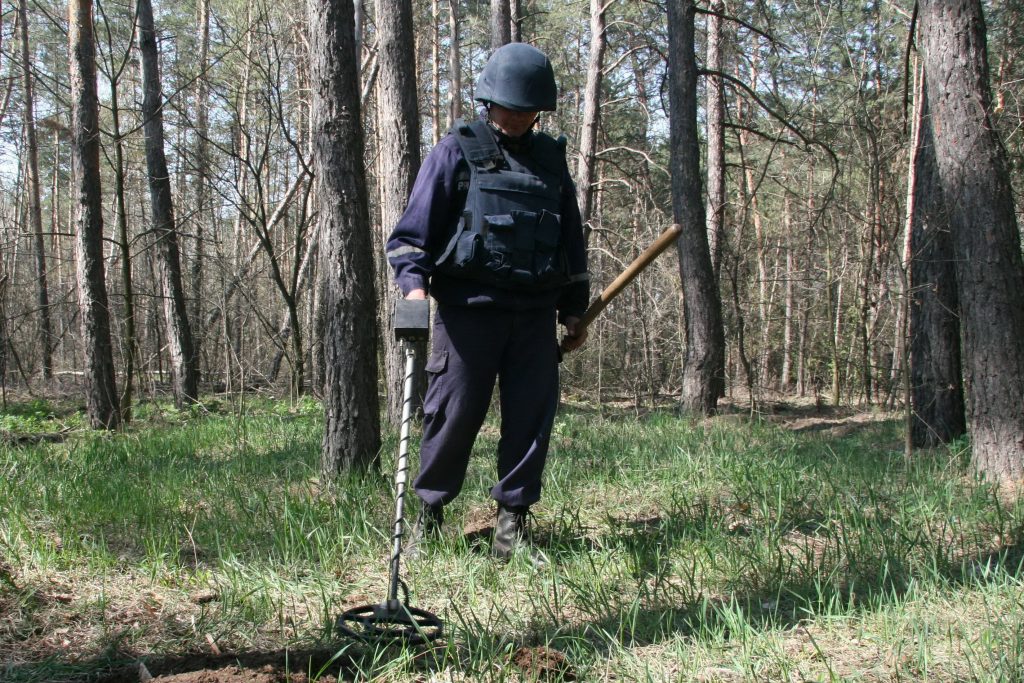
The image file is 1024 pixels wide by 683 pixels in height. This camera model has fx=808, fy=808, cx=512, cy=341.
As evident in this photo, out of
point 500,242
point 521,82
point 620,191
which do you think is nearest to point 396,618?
point 500,242

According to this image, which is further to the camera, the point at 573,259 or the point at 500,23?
the point at 500,23

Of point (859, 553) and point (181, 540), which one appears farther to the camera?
point (181, 540)

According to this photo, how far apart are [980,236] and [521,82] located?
10.9 ft

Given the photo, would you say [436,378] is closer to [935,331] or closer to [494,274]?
[494,274]

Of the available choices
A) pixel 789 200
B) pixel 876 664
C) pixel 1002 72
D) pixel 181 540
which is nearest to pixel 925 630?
pixel 876 664

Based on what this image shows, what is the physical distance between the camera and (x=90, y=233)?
8.68 m

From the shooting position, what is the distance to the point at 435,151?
362cm

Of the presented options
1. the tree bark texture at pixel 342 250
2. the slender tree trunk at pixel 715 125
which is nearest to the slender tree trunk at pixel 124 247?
the tree bark texture at pixel 342 250

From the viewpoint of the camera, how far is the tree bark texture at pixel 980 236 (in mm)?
4895

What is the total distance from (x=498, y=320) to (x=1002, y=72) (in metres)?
10.0

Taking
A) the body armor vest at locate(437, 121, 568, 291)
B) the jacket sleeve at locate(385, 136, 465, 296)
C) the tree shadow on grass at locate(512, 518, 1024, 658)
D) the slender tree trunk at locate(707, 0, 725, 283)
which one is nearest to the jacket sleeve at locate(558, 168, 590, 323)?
the body armor vest at locate(437, 121, 568, 291)

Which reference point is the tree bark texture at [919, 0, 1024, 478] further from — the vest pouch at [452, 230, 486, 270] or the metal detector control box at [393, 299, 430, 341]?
the metal detector control box at [393, 299, 430, 341]

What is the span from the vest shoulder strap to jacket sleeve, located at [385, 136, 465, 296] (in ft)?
0.17

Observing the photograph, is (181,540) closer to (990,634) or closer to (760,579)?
(760,579)
